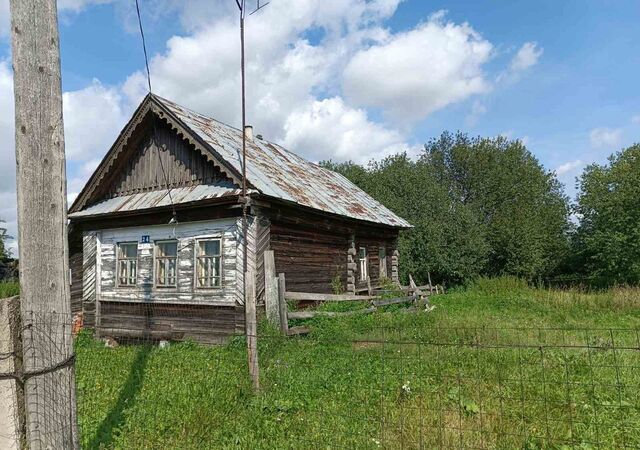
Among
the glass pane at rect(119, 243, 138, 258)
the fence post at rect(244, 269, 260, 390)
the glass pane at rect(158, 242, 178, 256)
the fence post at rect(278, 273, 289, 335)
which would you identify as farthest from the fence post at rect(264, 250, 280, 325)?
the glass pane at rect(119, 243, 138, 258)

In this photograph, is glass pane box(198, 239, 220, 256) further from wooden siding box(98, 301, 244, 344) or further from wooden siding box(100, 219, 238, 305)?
wooden siding box(98, 301, 244, 344)

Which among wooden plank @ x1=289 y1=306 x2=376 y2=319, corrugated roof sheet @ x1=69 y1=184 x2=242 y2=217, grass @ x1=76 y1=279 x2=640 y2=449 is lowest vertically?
grass @ x1=76 y1=279 x2=640 y2=449

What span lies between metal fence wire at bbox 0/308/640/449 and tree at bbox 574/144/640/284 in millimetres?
23833

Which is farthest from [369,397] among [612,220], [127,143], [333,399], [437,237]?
[612,220]

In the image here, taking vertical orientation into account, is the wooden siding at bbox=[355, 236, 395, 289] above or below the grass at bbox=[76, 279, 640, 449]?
above

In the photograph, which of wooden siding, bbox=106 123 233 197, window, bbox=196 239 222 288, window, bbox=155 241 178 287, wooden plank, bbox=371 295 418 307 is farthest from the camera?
wooden plank, bbox=371 295 418 307

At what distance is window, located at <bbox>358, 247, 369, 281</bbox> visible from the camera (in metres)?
16.2

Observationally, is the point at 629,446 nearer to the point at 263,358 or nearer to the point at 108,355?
the point at 263,358

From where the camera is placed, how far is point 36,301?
289cm

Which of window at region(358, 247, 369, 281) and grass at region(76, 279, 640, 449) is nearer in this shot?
grass at region(76, 279, 640, 449)

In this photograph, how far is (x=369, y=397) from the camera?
17.9 ft

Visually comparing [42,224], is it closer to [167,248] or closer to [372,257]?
[167,248]

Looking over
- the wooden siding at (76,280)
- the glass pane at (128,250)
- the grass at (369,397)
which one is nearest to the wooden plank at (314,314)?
the grass at (369,397)

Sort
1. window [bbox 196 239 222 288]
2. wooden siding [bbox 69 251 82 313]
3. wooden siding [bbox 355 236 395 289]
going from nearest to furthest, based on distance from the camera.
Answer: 1. window [bbox 196 239 222 288]
2. wooden siding [bbox 69 251 82 313]
3. wooden siding [bbox 355 236 395 289]
